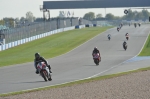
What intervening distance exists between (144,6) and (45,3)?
23.2 meters

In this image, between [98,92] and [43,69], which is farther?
[43,69]

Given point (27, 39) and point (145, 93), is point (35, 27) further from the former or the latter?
point (145, 93)

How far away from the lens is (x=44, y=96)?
58.1ft

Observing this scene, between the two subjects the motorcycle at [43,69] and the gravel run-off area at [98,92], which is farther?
the motorcycle at [43,69]

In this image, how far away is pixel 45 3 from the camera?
120m

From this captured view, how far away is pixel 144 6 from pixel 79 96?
97.1 m

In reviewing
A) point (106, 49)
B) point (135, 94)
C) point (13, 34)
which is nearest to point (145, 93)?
point (135, 94)

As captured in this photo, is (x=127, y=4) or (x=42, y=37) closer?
(x=42, y=37)

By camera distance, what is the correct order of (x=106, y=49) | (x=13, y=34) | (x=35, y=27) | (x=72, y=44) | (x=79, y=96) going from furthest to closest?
(x=35, y=27), (x=72, y=44), (x=13, y=34), (x=106, y=49), (x=79, y=96)

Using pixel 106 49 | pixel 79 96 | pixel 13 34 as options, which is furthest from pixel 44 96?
pixel 13 34

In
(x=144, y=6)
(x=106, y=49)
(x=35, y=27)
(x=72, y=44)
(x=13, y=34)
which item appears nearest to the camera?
(x=106, y=49)

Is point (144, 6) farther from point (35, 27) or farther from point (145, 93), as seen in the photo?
point (145, 93)

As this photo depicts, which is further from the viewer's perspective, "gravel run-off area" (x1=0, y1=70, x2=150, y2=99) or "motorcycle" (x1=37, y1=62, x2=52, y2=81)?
"motorcycle" (x1=37, y1=62, x2=52, y2=81)

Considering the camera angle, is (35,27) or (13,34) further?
(35,27)
